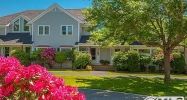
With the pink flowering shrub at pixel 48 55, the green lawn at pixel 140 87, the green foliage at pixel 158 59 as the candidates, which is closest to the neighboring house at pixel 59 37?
the pink flowering shrub at pixel 48 55

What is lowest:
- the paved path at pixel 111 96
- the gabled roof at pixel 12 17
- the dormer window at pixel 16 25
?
the paved path at pixel 111 96

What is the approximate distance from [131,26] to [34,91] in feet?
45.2

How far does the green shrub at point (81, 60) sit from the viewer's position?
32781 millimetres

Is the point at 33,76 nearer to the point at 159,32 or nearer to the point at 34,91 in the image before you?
the point at 34,91

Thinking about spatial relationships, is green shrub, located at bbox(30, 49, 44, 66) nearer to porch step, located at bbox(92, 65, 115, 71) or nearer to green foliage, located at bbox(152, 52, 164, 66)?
porch step, located at bbox(92, 65, 115, 71)

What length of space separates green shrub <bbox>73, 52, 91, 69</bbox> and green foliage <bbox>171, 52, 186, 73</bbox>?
35.1 feet

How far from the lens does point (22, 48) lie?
122 feet

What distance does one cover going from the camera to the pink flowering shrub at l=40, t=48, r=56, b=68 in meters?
33.4

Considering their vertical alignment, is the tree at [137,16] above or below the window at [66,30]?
below

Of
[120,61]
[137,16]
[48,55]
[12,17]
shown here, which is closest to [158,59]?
[120,61]

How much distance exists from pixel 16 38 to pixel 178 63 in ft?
74.9

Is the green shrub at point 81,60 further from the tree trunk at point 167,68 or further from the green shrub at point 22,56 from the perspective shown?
the tree trunk at point 167,68

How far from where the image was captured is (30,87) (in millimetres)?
4332

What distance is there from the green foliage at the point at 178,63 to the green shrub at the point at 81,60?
1070 cm
